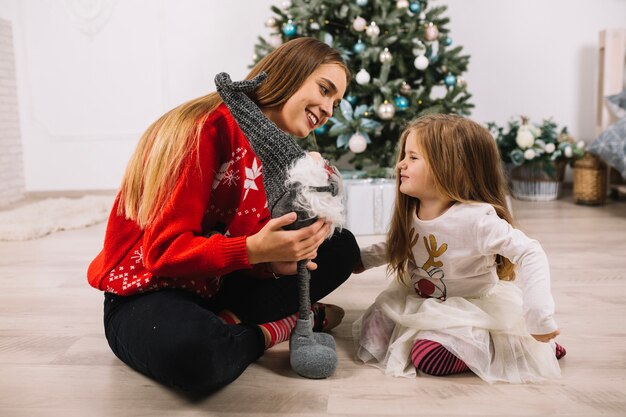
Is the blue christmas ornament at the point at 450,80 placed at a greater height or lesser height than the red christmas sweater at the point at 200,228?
greater

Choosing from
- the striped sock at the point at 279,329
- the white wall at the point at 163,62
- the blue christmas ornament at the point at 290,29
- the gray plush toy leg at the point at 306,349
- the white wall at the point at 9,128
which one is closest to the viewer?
the gray plush toy leg at the point at 306,349

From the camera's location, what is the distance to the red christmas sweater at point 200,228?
1073 mm

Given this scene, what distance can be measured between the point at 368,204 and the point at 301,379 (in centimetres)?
143

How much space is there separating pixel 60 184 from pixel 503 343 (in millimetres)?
3380

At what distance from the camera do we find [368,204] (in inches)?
99.8

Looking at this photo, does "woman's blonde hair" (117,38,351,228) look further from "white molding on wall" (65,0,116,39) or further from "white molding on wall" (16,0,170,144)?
"white molding on wall" (65,0,116,39)

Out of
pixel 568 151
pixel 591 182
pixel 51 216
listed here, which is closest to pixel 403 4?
pixel 568 151

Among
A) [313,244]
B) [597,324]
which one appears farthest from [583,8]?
[313,244]

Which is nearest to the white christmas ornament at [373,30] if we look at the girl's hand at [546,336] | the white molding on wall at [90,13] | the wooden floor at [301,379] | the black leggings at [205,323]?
the wooden floor at [301,379]

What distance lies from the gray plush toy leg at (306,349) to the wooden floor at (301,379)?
0.02 metres

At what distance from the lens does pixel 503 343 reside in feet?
3.89

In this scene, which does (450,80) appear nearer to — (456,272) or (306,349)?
(456,272)

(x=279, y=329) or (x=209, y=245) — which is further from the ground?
(x=209, y=245)

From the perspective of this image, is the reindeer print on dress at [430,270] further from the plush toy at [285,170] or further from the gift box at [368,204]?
the gift box at [368,204]
